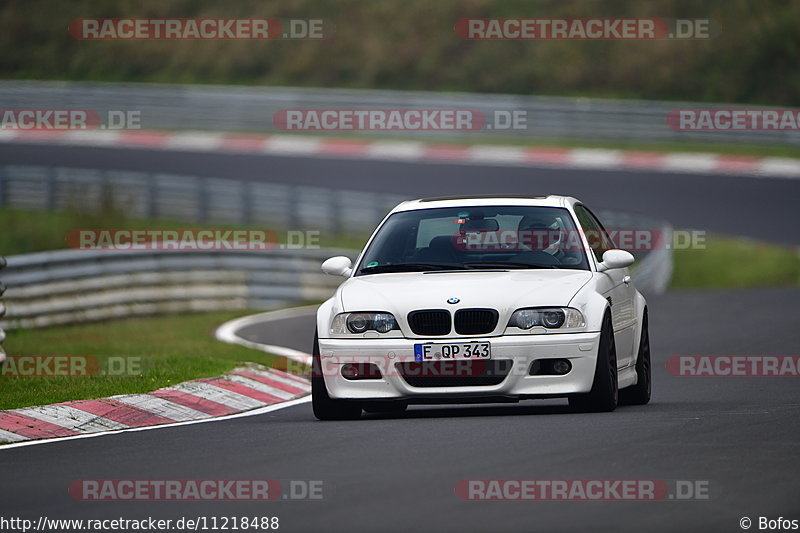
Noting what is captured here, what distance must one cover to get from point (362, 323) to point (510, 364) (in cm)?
101

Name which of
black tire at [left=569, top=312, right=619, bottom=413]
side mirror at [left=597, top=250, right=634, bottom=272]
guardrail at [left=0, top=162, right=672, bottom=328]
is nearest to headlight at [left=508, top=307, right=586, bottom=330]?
black tire at [left=569, top=312, right=619, bottom=413]

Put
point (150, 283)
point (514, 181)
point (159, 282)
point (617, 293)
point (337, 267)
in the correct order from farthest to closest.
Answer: point (514, 181)
point (159, 282)
point (150, 283)
point (617, 293)
point (337, 267)

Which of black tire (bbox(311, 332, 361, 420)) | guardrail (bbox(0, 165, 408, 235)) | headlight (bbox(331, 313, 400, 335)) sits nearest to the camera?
headlight (bbox(331, 313, 400, 335))

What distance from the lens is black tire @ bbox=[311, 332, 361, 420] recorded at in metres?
10.6

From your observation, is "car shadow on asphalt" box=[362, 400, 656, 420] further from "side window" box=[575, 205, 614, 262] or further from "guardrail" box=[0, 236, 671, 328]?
"guardrail" box=[0, 236, 671, 328]

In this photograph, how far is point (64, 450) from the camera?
30.9 ft

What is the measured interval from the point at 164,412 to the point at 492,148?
26.0 m

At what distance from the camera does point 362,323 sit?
10.4 metres

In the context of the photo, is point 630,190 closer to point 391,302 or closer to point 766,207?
point 766,207

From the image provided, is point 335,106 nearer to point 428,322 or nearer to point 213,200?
point 213,200

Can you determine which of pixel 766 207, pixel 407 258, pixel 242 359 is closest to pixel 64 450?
pixel 407 258

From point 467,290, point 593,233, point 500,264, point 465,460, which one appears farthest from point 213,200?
point 465,460

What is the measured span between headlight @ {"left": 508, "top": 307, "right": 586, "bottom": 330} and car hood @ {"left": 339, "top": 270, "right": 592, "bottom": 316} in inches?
1.6

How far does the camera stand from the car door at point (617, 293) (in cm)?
1100
